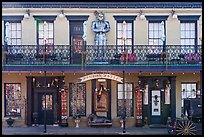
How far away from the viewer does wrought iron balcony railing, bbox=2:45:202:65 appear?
55.2ft

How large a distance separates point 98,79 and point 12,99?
15.9 feet

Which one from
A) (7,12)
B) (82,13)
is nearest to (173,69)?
(82,13)

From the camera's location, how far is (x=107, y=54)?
55.9 ft

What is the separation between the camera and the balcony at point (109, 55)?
1673 centimetres

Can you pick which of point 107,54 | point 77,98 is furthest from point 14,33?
point 107,54

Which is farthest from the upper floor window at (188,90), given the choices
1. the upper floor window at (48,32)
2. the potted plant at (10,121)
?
the potted plant at (10,121)

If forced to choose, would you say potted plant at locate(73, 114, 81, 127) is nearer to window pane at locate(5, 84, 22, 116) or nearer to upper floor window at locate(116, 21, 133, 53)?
window pane at locate(5, 84, 22, 116)

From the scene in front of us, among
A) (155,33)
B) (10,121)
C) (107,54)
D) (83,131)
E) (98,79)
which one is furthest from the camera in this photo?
(155,33)

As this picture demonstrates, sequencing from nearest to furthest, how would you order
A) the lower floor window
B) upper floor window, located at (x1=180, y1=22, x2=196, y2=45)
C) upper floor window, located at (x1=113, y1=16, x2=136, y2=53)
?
1. the lower floor window
2. upper floor window, located at (x1=113, y1=16, x2=136, y2=53)
3. upper floor window, located at (x1=180, y1=22, x2=196, y2=45)

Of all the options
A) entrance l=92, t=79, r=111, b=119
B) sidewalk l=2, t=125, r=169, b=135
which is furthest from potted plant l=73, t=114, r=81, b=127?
entrance l=92, t=79, r=111, b=119

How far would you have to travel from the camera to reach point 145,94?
715 inches

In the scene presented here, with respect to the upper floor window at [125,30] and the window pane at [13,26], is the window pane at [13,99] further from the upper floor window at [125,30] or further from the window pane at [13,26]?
the upper floor window at [125,30]

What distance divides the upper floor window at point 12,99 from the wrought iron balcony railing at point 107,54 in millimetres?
1907

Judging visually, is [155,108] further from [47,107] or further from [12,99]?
[12,99]
